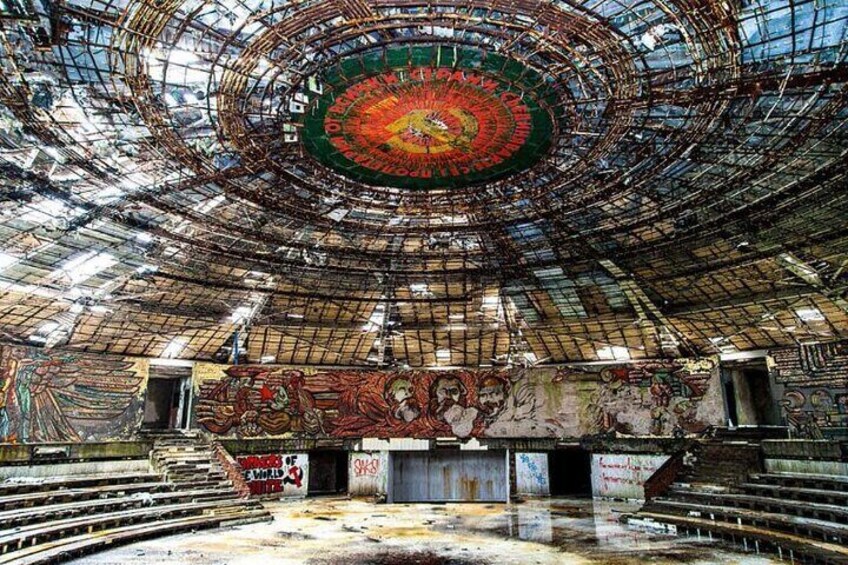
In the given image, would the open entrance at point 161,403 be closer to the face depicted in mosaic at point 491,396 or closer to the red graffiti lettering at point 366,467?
the red graffiti lettering at point 366,467

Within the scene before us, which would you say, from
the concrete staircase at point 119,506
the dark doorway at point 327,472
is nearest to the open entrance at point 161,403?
Result: the dark doorway at point 327,472

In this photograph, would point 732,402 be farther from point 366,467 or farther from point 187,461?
point 187,461

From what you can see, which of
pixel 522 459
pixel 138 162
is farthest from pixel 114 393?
pixel 522 459

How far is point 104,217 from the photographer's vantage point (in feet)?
64.0

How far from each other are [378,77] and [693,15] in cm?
647

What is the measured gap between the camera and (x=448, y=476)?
36.1m

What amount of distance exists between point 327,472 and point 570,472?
1470 centimetres

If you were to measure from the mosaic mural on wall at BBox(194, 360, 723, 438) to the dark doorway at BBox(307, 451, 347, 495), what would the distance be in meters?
4.36

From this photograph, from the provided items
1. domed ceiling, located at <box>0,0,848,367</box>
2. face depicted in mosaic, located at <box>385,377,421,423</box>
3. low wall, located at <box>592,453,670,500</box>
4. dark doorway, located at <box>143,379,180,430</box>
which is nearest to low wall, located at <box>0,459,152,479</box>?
domed ceiling, located at <box>0,0,848,367</box>

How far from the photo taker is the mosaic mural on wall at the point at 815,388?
1005 inches

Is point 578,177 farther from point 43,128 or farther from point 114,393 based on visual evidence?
point 114,393

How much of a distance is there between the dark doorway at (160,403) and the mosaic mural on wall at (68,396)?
801cm

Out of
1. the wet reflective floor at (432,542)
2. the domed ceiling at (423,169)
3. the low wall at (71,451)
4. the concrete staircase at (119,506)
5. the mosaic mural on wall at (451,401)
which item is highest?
the domed ceiling at (423,169)

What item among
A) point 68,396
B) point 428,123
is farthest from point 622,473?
point 68,396
